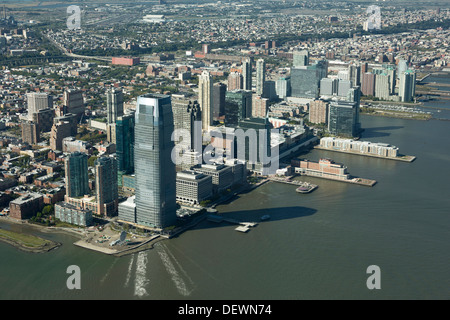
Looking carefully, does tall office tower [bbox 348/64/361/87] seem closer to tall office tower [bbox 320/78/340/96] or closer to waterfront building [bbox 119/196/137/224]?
tall office tower [bbox 320/78/340/96]

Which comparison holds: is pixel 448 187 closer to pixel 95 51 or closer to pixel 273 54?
pixel 273 54

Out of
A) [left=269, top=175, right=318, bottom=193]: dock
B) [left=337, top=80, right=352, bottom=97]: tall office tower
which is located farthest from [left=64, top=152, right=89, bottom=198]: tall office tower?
[left=337, top=80, right=352, bottom=97]: tall office tower

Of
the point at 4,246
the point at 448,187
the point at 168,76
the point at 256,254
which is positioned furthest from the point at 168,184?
the point at 168,76

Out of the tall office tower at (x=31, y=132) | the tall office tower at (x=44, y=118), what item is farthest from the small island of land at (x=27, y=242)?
the tall office tower at (x=44, y=118)

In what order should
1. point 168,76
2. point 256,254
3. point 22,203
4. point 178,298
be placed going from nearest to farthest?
point 178,298
point 256,254
point 22,203
point 168,76

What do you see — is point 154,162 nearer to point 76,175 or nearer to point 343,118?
point 76,175

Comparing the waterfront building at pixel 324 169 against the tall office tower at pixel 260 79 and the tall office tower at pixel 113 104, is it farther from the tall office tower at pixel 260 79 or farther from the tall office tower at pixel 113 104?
the tall office tower at pixel 260 79
